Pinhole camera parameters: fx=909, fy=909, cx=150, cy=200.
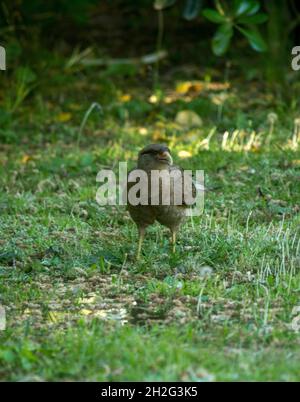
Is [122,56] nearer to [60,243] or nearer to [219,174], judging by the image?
[219,174]

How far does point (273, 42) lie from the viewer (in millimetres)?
10320

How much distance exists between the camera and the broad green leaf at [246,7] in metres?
8.80

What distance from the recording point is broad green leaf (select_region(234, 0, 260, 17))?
28.9 ft

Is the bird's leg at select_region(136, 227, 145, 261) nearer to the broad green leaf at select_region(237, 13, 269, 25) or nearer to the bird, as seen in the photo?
the bird

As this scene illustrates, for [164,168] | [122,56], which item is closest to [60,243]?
[164,168]

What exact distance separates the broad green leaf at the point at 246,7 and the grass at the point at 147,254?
3.64 ft

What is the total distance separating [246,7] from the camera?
8828 millimetres

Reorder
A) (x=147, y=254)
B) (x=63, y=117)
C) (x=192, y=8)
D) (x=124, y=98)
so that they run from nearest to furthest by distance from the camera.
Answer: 1. (x=147, y=254)
2. (x=192, y=8)
3. (x=63, y=117)
4. (x=124, y=98)

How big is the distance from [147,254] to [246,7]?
11.4 ft

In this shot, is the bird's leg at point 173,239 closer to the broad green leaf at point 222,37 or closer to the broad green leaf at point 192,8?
the broad green leaf at point 222,37

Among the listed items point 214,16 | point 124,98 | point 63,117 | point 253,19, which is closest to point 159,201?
point 214,16

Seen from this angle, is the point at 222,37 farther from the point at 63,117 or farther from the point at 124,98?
the point at 63,117

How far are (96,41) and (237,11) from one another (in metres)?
3.73

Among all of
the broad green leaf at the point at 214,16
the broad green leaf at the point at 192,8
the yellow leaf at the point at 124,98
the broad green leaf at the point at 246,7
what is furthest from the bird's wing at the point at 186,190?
the yellow leaf at the point at 124,98
